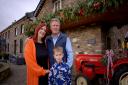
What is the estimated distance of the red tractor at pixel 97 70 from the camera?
27.1 ft

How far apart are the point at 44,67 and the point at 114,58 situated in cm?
466

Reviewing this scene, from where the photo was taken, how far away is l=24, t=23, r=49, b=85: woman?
4.28 meters

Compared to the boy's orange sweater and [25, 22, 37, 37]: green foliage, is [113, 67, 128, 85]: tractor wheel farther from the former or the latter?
[25, 22, 37, 37]: green foliage

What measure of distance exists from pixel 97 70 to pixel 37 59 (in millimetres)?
5364

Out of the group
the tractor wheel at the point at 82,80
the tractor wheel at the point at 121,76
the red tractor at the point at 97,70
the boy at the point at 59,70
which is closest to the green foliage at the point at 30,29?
the red tractor at the point at 97,70

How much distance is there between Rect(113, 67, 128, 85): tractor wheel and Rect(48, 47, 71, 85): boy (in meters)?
4.34

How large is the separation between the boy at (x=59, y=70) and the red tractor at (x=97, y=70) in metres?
4.35

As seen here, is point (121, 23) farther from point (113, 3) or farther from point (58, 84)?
point (58, 84)

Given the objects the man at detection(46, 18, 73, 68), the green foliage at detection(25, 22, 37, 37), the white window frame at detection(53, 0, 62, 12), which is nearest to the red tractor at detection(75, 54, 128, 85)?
the man at detection(46, 18, 73, 68)

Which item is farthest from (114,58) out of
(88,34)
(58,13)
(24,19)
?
(24,19)

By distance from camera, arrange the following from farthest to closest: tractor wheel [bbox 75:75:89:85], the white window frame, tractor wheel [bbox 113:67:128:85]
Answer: the white window frame < tractor wheel [bbox 75:75:89:85] < tractor wheel [bbox 113:67:128:85]

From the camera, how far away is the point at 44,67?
14.4 ft

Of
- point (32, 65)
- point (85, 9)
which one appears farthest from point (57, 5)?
point (32, 65)

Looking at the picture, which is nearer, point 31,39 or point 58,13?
point 31,39
